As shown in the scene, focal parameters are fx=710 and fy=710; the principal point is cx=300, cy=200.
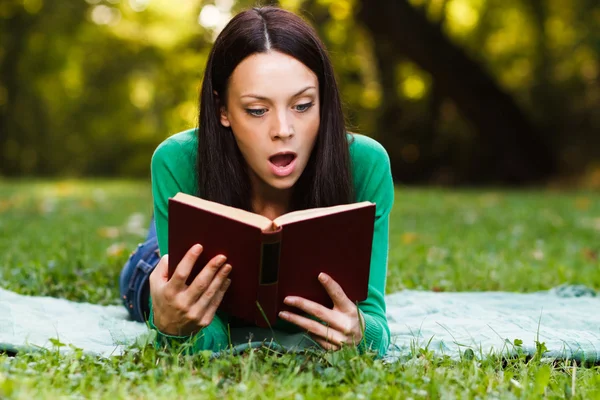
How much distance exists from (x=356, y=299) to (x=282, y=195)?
61cm

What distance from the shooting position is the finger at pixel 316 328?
2260mm

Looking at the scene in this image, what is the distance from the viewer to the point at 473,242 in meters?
5.43

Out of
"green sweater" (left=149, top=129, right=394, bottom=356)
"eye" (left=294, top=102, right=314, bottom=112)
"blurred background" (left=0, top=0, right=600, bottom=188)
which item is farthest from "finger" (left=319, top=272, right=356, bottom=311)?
"blurred background" (left=0, top=0, right=600, bottom=188)

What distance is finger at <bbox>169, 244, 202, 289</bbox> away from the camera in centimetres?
208

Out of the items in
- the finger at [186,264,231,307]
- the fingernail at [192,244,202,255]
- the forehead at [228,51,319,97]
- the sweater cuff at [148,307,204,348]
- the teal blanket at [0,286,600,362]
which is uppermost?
the forehead at [228,51,319,97]

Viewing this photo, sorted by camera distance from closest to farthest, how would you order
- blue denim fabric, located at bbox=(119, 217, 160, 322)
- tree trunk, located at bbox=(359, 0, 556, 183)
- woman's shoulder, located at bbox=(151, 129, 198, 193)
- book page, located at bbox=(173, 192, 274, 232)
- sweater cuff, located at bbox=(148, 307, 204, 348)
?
book page, located at bbox=(173, 192, 274, 232) < sweater cuff, located at bbox=(148, 307, 204, 348) < woman's shoulder, located at bbox=(151, 129, 198, 193) < blue denim fabric, located at bbox=(119, 217, 160, 322) < tree trunk, located at bbox=(359, 0, 556, 183)

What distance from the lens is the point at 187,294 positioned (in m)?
2.16

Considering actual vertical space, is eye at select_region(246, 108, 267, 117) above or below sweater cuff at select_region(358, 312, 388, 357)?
above

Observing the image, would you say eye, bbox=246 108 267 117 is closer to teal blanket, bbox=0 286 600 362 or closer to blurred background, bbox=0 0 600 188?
teal blanket, bbox=0 286 600 362

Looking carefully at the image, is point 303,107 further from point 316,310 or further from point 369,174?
point 316,310

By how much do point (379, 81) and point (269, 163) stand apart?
12723 millimetres

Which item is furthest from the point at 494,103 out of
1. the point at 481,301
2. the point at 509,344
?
the point at 509,344

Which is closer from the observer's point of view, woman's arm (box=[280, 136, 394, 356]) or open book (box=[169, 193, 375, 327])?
open book (box=[169, 193, 375, 327])

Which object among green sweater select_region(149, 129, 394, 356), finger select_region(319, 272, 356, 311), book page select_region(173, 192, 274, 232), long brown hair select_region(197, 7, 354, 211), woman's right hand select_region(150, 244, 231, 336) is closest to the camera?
book page select_region(173, 192, 274, 232)
